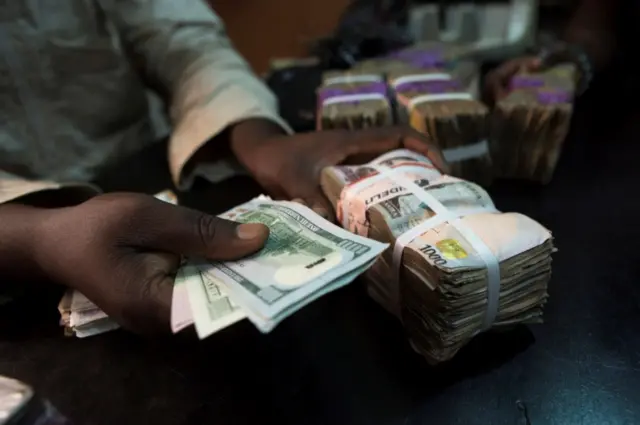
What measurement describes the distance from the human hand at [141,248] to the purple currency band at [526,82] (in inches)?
20.0

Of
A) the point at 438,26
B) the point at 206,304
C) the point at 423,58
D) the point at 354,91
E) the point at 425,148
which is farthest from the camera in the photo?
the point at 438,26

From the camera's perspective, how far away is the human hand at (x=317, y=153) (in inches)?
26.8

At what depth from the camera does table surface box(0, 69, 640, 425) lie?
0.48 m

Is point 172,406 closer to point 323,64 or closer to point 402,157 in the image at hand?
point 402,157

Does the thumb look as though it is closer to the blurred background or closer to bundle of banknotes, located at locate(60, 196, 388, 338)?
bundle of banknotes, located at locate(60, 196, 388, 338)

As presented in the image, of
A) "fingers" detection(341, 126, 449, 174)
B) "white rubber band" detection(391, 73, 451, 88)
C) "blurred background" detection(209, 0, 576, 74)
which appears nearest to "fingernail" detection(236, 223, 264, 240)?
"fingers" detection(341, 126, 449, 174)

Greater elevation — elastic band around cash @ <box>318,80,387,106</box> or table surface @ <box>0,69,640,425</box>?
elastic band around cash @ <box>318,80,387,106</box>

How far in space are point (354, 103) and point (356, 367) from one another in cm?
43

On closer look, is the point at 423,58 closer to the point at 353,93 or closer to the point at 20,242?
the point at 353,93

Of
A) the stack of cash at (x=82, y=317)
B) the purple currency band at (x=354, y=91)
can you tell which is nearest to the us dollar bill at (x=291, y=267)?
the stack of cash at (x=82, y=317)

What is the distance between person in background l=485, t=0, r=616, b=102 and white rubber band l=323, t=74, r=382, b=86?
18 cm

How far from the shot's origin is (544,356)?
20.5 inches

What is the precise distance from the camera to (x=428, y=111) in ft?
2.58

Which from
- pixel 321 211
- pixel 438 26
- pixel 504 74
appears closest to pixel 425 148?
pixel 321 211
